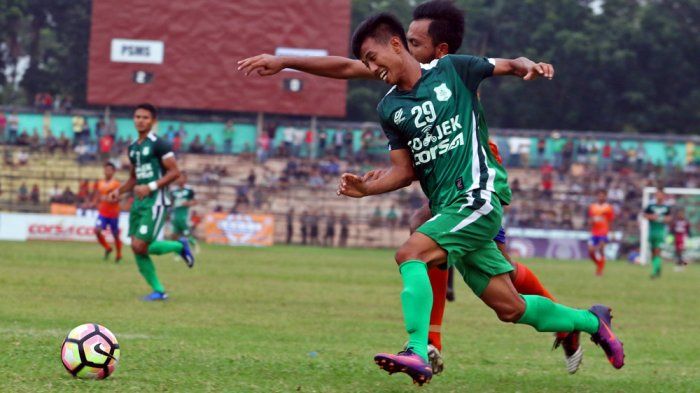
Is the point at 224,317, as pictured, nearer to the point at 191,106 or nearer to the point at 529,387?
the point at 529,387

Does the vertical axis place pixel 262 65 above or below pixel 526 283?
above

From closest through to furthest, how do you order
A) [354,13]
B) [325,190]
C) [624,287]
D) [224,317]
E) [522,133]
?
[224,317]
[624,287]
[325,190]
[522,133]
[354,13]

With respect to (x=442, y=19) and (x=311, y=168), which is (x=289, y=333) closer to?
(x=442, y=19)

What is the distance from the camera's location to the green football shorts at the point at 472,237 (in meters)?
6.82

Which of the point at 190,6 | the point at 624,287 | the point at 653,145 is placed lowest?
the point at 624,287

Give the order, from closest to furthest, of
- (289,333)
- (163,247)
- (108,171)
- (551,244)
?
(289,333), (163,247), (108,171), (551,244)

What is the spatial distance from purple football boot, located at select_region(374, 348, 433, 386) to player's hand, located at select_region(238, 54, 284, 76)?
2009mm

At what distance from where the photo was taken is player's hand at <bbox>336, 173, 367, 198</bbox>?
6.79 metres

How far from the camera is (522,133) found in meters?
50.9

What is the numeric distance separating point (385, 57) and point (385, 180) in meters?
0.77

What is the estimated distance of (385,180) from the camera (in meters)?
6.99

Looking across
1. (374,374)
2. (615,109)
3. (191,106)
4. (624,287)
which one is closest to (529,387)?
(374,374)

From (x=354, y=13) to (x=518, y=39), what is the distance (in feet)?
36.6

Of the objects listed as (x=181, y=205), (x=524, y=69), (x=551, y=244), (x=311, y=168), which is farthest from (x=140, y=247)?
(x=311, y=168)
